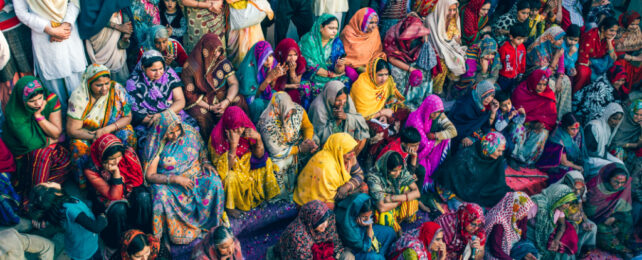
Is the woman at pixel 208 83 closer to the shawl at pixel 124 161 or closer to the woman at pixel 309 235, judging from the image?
the shawl at pixel 124 161

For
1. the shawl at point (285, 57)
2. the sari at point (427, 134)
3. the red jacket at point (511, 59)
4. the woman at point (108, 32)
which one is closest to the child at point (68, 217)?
the woman at point (108, 32)

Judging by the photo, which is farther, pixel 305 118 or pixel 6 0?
pixel 305 118

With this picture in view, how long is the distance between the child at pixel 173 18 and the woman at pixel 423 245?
3.00m

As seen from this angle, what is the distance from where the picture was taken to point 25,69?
451 cm

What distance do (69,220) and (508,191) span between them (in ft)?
14.8

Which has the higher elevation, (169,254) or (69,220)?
(69,220)

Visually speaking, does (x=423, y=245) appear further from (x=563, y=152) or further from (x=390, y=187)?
(x=563, y=152)

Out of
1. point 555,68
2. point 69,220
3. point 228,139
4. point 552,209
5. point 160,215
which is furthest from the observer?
point 555,68

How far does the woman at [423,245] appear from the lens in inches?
185

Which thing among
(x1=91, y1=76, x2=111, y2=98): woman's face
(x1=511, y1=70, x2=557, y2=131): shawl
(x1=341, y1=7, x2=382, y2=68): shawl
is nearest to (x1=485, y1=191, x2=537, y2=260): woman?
(x1=511, y1=70, x2=557, y2=131): shawl

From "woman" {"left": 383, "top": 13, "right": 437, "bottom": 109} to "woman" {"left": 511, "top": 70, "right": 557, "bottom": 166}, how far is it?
1.32 metres

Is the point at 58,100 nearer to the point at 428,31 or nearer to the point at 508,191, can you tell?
the point at 428,31

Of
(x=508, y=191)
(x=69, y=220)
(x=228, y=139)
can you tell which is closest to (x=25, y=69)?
(x=69, y=220)

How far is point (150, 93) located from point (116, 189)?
994 millimetres
